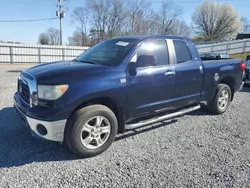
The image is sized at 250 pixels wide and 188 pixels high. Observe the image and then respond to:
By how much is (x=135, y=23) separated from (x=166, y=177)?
4952cm

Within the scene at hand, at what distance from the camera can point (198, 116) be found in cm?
566

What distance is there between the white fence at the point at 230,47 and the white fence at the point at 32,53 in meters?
15.7

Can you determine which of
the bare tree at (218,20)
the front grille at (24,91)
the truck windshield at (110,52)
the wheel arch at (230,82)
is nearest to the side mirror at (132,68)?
the truck windshield at (110,52)

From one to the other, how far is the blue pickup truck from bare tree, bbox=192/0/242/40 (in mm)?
71830

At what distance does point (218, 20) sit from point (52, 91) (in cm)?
8103

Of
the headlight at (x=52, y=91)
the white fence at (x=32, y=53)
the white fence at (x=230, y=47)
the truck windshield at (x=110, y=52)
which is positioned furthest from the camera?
the white fence at (x=230, y=47)

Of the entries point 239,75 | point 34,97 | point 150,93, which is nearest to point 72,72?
point 34,97

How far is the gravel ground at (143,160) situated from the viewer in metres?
2.93

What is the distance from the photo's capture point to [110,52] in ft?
13.9

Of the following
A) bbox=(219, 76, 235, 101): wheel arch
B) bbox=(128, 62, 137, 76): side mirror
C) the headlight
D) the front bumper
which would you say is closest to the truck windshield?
bbox=(128, 62, 137, 76): side mirror

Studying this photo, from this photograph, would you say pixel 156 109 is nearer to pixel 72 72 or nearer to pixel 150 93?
pixel 150 93

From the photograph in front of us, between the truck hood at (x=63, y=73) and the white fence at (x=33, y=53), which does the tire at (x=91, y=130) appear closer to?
the truck hood at (x=63, y=73)

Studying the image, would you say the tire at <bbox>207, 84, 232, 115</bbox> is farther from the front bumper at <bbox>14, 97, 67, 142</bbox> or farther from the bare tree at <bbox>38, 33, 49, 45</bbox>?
the bare tree at <bbox>38, 33, 49, 45</bbox>

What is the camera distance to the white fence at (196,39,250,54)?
94.7ft
